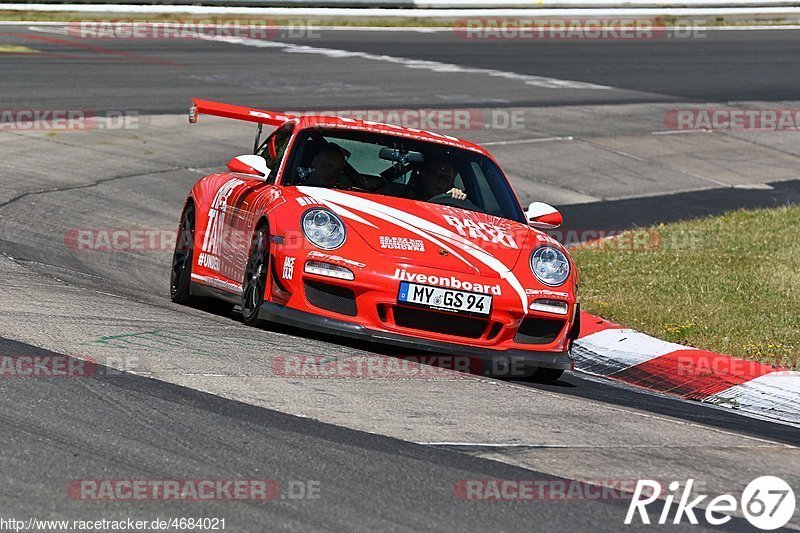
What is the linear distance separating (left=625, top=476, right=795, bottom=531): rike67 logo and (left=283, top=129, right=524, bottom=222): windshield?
3.57 metres

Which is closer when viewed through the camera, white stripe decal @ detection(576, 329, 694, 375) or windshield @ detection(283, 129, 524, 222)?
windshield @ detection(283, 129, 524, 222)

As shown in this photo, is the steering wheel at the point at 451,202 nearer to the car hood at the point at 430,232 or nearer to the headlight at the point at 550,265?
the car hood at the point at 430,232

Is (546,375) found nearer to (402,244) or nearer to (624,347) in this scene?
(402,244)

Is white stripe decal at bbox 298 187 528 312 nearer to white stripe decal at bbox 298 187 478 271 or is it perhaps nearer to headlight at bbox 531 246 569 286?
white stripe decal at bbox 298 187 478 271

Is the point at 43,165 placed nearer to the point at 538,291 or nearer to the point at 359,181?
the point at 359,181

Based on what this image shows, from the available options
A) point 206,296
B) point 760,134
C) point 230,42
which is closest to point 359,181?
point 206,296

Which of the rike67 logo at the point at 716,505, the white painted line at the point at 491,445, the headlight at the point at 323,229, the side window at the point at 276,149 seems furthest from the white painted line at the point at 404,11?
the rike67 logo at the point at 716,505

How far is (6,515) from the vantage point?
14.2 ft

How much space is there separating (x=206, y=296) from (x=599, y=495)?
464 centimetres

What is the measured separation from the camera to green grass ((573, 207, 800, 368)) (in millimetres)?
8930

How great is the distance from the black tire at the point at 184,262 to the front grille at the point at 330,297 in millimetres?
1949

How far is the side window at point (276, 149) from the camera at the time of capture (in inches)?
344

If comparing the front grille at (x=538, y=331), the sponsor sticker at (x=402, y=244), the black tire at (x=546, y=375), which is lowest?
the black tire at (x=546, y=375)

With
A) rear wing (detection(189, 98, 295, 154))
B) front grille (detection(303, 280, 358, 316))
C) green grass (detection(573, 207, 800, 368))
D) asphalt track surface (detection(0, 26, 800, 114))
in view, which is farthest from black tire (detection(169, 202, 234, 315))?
asphalt track surface (detection(0, 26, 800, 114))
